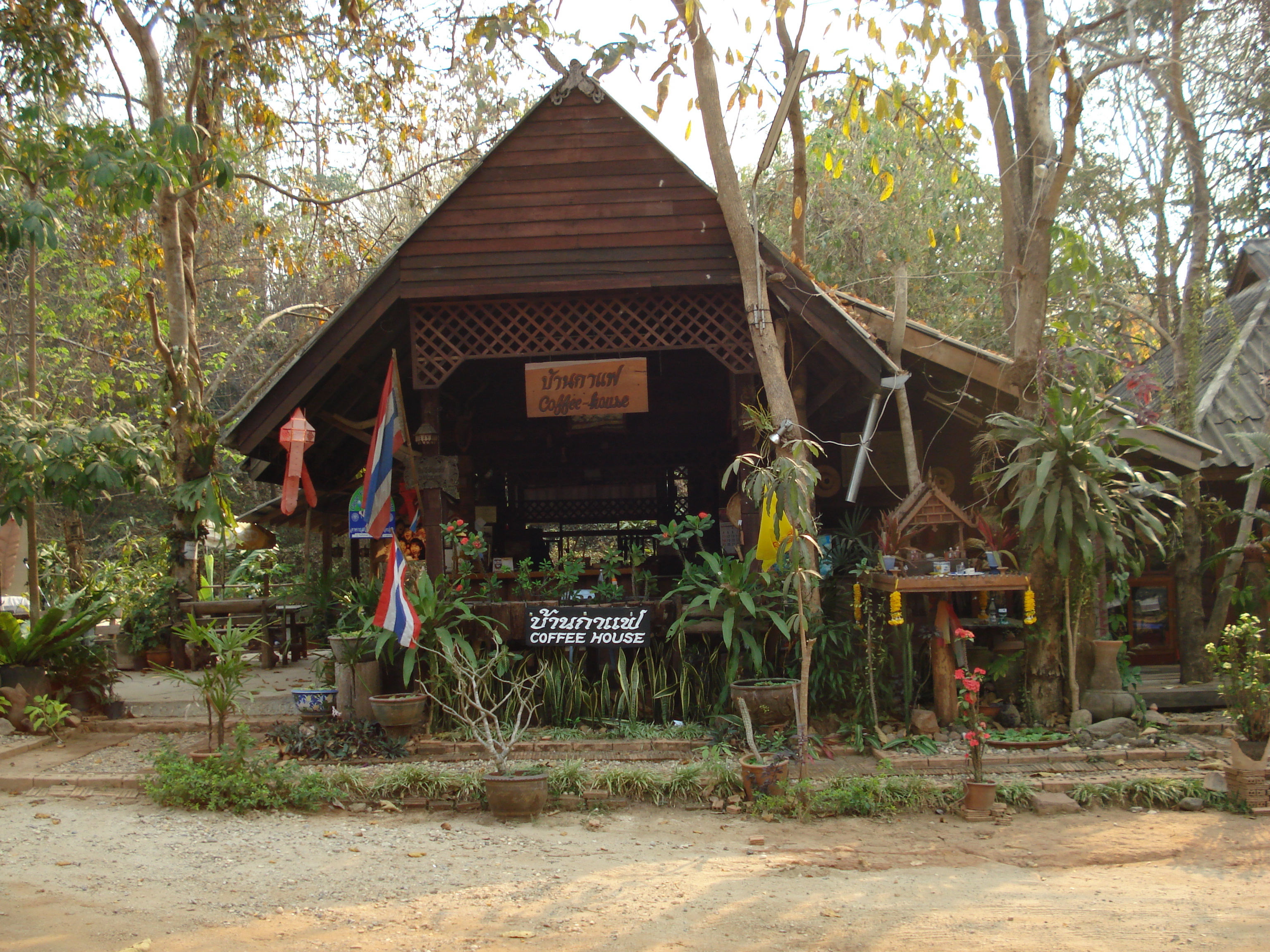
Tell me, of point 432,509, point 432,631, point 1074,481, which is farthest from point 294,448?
point 1074,481

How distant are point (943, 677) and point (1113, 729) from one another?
1338 millimetres

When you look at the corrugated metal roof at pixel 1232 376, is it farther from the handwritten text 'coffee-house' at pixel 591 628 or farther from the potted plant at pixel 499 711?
the potted plant at pixel 499 711

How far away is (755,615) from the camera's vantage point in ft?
26.3

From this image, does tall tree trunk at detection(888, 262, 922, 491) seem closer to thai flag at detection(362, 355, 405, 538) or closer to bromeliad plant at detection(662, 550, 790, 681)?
bromeliad plant at detection(662, 550, 790, 681)

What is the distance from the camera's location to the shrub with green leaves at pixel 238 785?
6.52 meters

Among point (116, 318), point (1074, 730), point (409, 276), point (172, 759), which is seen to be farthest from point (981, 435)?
point (116, 318)

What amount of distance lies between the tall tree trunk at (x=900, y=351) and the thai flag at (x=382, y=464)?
4.50 meters

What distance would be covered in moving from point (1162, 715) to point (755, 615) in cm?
354

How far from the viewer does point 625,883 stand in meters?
5.04

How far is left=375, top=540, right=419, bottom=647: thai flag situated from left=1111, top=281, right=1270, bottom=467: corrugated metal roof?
278 inches

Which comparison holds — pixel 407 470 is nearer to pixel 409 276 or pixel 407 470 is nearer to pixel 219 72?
pixel 409 276

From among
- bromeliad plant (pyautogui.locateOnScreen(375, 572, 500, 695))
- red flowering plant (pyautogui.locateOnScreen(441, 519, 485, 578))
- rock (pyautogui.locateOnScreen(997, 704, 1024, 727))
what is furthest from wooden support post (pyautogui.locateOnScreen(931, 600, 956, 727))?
red flowering plant (pyautogui.locateOnScreen(441, 519, 485, 578))

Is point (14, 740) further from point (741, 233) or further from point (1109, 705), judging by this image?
point (1109, 705)

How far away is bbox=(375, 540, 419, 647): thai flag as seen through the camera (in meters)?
7.67
